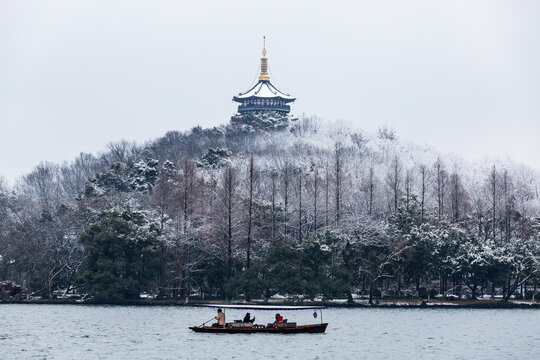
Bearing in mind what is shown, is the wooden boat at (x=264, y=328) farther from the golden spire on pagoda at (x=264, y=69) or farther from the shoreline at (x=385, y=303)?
the golden spire on pagoda at (x=264, y=69)

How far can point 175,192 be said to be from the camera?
7375 cm

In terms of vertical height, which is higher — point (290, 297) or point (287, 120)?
point (287, 120)

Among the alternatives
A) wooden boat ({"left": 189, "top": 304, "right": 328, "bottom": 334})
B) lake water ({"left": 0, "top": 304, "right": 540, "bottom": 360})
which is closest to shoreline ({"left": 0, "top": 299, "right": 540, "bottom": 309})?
lake water ({"left": 0, "top": 304, "right": 540, "bottom": 360})

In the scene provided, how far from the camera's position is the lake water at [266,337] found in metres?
40.0

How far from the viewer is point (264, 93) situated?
132m

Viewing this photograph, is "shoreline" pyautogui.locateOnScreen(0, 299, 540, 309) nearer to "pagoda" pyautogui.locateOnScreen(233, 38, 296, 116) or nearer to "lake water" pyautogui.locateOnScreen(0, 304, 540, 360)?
"lake water" pyautogui.locateOnScreen(0, 304, 540, 360)

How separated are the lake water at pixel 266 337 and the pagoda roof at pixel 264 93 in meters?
72.1

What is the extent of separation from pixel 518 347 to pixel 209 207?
116ft

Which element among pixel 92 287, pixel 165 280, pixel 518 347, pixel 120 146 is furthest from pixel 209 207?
pixel 120 146

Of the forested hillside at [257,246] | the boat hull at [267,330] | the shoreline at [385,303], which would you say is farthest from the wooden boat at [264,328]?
the shoreline at [385,303]

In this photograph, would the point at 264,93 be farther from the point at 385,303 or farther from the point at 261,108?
the point at 385,303

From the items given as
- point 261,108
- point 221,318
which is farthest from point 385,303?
point 261,108

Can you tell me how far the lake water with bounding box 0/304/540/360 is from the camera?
40031mm

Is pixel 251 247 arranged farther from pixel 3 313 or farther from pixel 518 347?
pixel 518 347
